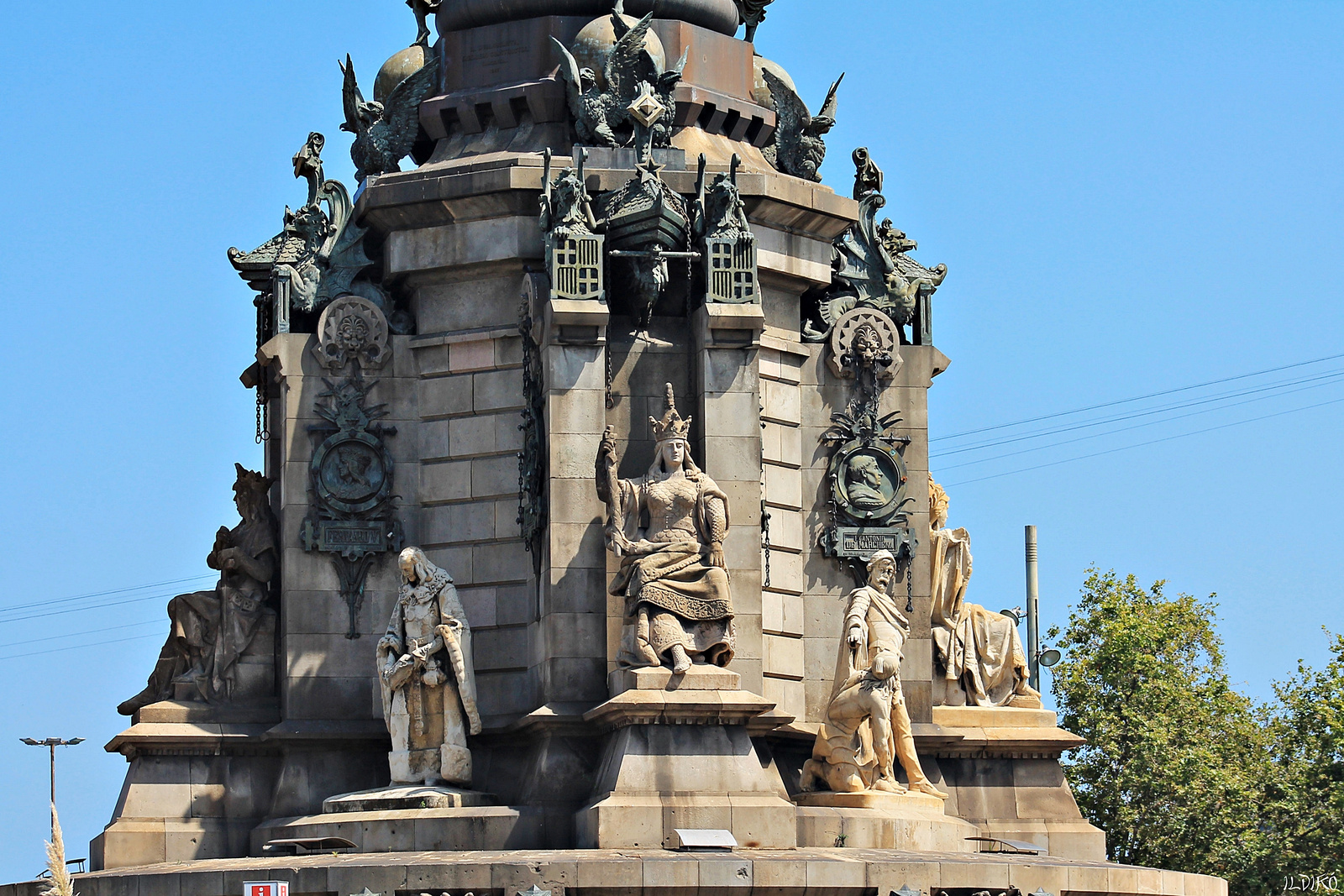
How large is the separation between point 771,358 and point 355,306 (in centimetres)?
559

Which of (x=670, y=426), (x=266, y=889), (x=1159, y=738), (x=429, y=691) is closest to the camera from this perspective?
(x=266, y=889)

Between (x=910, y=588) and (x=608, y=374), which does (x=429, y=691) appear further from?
(x=910, y=588)

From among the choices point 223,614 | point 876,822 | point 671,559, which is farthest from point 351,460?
point 876,822

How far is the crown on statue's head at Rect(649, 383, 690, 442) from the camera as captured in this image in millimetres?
32531

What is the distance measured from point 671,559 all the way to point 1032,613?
24.5 metres

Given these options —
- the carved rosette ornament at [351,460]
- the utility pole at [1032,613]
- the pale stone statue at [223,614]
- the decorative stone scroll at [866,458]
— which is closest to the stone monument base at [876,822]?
the decorative stone scroll at [866,458]

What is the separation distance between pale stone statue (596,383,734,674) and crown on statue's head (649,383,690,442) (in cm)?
1

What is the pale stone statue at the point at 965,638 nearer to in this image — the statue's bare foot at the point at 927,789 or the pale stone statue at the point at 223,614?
the statue's bare foot at the point at 927,789

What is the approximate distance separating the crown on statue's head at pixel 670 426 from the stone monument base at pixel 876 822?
481cm

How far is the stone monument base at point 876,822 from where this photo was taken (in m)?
32.1

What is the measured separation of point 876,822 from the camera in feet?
106

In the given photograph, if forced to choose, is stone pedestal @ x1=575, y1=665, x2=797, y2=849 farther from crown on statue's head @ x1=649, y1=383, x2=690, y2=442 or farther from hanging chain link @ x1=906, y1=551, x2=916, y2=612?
hanging chain link @ x1=906, y1=551, x2=916, y2=612

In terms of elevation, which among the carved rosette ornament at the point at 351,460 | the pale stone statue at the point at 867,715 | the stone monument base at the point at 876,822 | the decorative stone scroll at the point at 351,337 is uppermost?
the decorative stone scroll at the point at 351,337

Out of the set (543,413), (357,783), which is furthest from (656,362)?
(357,783)
